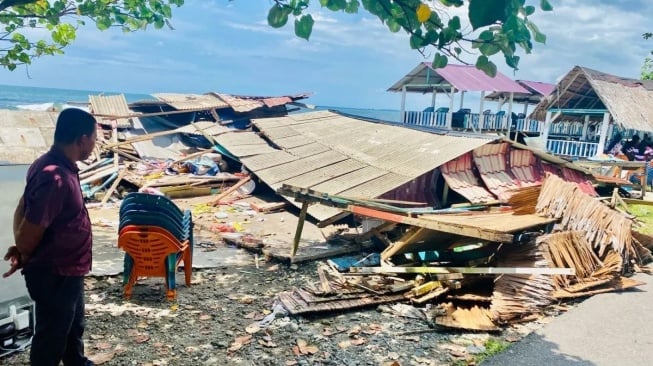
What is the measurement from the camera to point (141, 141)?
1476cm

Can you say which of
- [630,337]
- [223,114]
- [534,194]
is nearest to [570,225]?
[534,194]

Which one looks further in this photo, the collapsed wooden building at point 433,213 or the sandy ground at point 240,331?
the collapsed wooden building at point 433,213

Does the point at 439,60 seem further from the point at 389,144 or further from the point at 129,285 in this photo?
the point at 389,144

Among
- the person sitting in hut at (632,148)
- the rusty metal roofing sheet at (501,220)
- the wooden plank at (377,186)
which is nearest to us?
the rusty metal roofing sheet at (501,220)

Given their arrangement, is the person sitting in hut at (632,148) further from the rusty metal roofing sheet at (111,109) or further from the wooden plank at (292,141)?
the rusty metal roofing sheet at (111,109)

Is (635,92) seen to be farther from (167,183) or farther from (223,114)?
(167,183)

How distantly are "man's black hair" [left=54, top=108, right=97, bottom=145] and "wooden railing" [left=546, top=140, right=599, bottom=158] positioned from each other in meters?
21.1

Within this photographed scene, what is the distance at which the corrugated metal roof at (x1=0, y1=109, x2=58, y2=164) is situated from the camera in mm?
12188

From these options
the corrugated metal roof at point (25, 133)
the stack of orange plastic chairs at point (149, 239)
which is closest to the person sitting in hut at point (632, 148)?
the stack of orange plastic chairs at point (149, 239)

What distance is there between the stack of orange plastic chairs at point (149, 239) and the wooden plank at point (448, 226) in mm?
2378

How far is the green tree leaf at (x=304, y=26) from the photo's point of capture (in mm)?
2516

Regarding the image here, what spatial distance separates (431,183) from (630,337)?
17.8 ft

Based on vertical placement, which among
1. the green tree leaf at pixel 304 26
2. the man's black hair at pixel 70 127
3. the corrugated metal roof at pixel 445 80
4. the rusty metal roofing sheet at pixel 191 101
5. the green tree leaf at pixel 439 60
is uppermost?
the corrugated metal roof at pixel 445 80

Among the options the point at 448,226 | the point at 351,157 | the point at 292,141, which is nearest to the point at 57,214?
the point at 448,226
